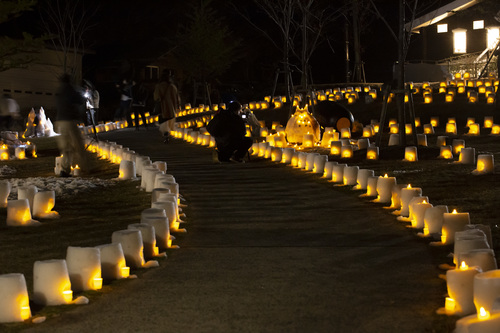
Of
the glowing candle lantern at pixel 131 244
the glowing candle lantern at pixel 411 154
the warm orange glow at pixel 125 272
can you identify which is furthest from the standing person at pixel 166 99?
the warm orange glow at pixel 125 272

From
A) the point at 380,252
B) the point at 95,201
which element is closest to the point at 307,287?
the point at 380,252

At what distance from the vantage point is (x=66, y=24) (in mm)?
51281

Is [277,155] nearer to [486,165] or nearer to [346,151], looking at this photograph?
[346,151]

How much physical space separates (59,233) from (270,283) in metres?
3.59

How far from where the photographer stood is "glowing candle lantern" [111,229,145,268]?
300 inches

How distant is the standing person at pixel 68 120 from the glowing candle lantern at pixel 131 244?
335 inches

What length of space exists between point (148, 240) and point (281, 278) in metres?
1.51

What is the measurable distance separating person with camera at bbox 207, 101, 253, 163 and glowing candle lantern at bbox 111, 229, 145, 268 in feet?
31.6

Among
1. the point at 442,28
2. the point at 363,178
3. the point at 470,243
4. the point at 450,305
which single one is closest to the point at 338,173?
the point at 363,178

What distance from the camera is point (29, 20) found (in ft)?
162

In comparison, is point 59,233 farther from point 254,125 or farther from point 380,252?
point 254,125

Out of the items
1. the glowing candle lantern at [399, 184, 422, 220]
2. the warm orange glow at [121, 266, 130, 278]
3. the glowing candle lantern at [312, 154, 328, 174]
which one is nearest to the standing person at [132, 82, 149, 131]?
the glowing candle lantern at [312, 154, 328, 174]

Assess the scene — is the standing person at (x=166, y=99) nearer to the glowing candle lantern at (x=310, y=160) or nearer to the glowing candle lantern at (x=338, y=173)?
the glowing candle lantern at (x=310, y=160)

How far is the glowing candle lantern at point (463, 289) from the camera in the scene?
238 inches
